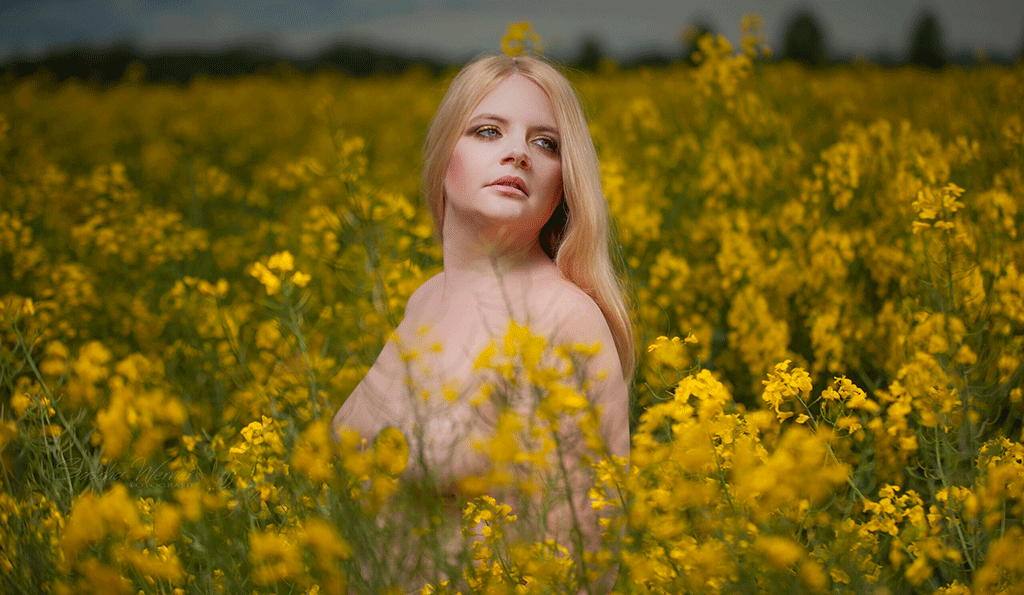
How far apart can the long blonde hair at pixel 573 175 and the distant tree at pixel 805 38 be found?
12.4 m

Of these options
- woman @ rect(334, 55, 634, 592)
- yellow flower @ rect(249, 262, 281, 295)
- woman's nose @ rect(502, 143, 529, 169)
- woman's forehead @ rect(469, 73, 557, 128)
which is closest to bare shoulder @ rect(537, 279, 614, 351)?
woman @ rect(334, 55, 634, 592)

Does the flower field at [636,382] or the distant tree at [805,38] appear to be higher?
the distant tree at [805,38]

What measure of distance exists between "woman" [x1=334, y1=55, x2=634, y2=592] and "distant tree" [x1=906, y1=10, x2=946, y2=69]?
1141 cm

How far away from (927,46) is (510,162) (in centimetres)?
1210

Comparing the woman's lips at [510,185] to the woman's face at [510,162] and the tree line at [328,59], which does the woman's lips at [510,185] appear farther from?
the tree line at [328,59]

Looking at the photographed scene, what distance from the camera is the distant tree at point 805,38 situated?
12.4 meters

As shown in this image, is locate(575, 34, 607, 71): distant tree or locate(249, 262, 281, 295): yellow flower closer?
locate(249, 262, 281, 295): yellow flower

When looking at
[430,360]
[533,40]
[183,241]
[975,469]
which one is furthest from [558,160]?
[183,241]

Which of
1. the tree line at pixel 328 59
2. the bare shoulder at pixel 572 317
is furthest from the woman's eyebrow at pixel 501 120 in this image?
the tree line at pixel 328 59

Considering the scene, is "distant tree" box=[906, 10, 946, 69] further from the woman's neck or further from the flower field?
the woman's neck

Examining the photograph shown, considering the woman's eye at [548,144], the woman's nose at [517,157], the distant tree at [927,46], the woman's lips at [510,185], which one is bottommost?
the woman's lips at [510,185]

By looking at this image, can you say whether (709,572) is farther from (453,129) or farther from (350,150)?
(350,150)

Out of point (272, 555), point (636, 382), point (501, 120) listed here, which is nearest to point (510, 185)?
point (501, 120)

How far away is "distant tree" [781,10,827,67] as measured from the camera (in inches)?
486
